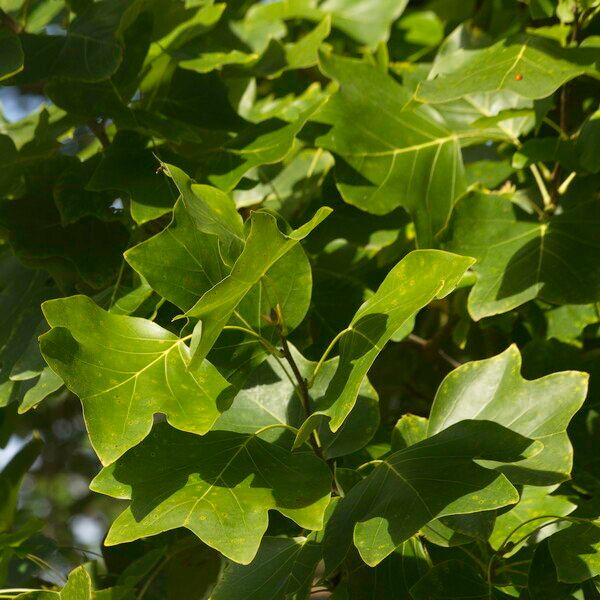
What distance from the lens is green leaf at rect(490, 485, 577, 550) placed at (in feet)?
4.52

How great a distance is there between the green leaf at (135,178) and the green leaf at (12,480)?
0.62 metres

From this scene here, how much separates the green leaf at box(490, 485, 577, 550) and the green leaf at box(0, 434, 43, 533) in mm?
921

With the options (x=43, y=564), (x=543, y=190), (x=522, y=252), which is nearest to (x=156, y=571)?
(x=43, y=564)

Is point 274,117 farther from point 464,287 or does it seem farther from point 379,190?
point 464,287

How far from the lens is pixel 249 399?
1.38 m

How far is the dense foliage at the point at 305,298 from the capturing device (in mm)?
1176

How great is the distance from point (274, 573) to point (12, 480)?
76cm

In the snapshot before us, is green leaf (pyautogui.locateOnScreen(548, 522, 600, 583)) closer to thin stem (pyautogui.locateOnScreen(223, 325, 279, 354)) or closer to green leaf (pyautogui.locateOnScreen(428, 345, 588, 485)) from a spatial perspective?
green leaf (pyautogui.locateOnScreen(428, 345, 588, 485))

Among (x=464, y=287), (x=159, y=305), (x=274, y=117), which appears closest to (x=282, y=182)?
(x=274, y=117)

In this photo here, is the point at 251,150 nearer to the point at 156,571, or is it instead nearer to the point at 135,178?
the point at 135,178

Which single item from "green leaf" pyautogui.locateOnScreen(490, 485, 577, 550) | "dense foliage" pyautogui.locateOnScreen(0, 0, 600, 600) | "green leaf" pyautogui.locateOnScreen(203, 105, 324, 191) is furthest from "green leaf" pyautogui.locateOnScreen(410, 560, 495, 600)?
"green leaf" pyautogui.locateOnScreen(203, 105, 324, 191)

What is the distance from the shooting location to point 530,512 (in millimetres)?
1388

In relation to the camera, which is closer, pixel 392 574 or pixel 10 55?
pixel 392 574

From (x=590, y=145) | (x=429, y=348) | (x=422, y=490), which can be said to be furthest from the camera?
(x=429, y=348)
